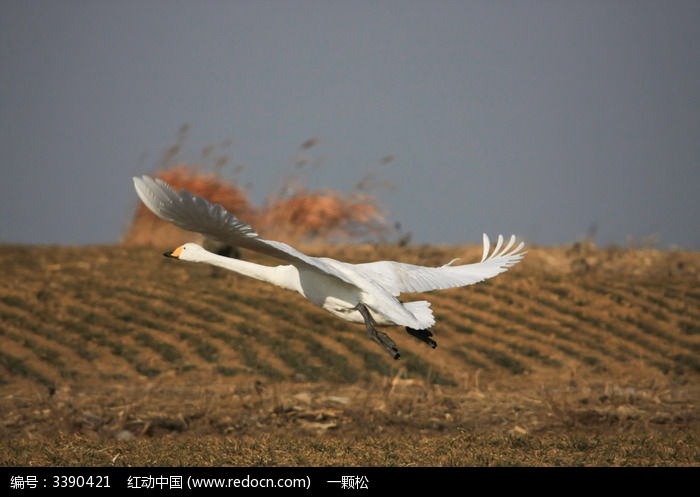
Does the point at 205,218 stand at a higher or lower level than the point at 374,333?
higher

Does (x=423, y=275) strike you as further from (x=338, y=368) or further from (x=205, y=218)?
(x=338, y=368)

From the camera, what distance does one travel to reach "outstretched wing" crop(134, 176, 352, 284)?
636 centimetres

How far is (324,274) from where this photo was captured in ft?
25.4

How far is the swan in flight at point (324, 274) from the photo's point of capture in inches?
263

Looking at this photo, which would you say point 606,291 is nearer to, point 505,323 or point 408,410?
point 505,323

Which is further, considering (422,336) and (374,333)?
(422,336)

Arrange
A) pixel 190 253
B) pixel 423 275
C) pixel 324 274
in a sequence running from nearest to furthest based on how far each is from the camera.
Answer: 1. pixel 324 274
2. pixel 190 253
3. pixel 423 275

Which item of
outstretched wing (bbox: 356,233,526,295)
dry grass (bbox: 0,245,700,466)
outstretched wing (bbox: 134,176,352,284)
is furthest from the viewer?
dry grass (bbox: 0,245,700,466)

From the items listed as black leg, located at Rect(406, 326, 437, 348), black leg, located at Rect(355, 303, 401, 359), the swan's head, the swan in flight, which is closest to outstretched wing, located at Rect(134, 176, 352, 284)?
the swan in flight

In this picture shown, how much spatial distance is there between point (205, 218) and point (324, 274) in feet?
3.96

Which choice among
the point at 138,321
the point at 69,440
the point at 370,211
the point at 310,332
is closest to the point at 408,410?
the point at 69,440

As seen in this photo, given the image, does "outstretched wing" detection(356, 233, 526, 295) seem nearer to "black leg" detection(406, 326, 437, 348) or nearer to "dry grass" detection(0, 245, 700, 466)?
"black leg" detection(406, 326, 437, 348)

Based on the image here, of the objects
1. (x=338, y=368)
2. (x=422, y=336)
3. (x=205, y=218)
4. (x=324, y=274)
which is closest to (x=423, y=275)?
(x=422, y=336)

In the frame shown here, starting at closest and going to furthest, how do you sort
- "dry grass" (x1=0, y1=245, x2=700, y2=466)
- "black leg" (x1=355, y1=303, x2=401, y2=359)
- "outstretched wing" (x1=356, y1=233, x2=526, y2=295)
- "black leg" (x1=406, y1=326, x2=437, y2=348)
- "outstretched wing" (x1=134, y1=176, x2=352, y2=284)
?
1. "outstretched wing" (x1=134, y1=176, x2=352, y2=284)
2. "black leg" (x1=355, y1=303, x2=401, y2=359)
3. "black leg" (x1=406, y1=326, x2=437, y2=348)
4. "outstretched wing" (x1=356, y1=233, x2=526, y2=295)
5. "dry grass" (x1=0, y1=245, x2=700, y2=466)
